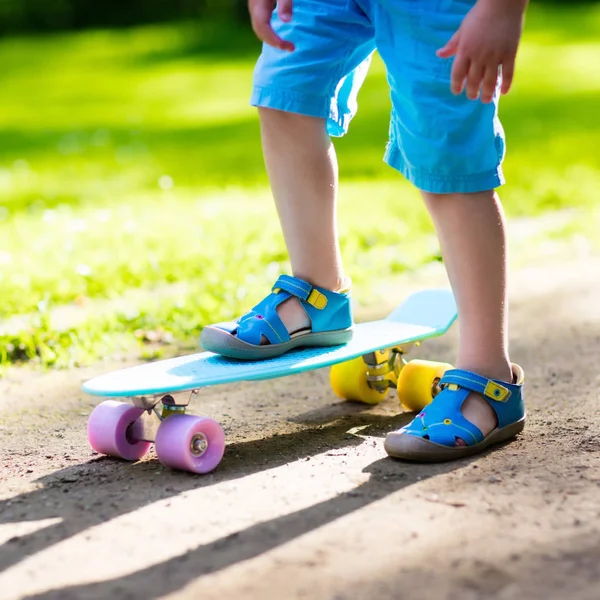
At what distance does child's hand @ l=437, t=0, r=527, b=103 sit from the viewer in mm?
2166

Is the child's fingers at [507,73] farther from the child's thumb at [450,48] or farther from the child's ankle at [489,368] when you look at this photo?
the child's ankle at [489,368]

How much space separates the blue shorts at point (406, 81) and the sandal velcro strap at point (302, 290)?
39 cm

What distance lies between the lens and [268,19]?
2.50 m

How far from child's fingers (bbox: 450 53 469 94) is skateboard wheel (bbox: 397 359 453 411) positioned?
34.8 inches

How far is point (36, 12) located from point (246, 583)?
881 inches

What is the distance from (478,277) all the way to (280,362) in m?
0.54

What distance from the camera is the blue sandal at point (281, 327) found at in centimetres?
254

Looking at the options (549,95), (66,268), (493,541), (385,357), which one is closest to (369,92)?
(549,95)

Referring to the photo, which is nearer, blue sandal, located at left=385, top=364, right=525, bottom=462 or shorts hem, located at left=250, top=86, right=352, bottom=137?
blue sandal, located at left=385, top=364, right=525, bottom=462

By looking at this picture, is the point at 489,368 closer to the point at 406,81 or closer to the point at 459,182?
the point at 459,182

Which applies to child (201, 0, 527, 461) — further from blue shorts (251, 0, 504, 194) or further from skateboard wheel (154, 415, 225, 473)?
skateboard wheel (154, 415, 225, 473)

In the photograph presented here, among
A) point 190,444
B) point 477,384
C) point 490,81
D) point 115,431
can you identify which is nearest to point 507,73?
point 490,81

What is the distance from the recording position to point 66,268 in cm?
466

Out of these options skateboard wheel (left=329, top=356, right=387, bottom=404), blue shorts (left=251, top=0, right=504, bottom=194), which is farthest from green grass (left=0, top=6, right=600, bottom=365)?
blue shorts (left=251, top=0, right=504, bottom=194)
